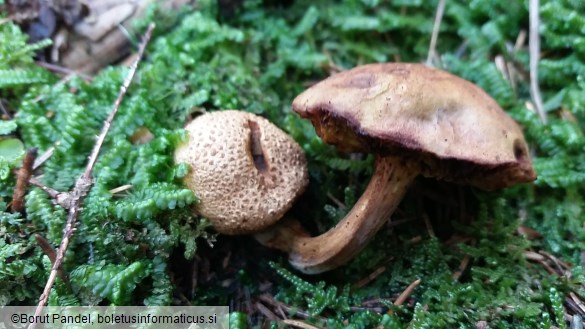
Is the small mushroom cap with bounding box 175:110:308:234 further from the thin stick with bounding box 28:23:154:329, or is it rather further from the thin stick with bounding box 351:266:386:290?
the thin stick with bounding box 351:266:386:290

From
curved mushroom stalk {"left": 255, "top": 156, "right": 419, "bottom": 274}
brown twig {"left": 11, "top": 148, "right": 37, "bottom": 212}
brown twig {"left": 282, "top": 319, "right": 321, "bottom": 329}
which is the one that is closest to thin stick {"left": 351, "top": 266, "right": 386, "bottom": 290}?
curved mushroom stalk {"left": 255, "top": 156, "right": 419, "bottom": 274}

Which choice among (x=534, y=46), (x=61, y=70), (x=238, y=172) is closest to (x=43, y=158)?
(x=61, y=70)

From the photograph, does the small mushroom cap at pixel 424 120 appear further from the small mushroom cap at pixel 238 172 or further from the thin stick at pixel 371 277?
the thin stick at pixel 371 277

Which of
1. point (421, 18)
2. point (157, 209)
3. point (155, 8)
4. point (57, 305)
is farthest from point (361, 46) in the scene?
point (57, 305)

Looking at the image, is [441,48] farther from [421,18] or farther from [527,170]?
[527,170]

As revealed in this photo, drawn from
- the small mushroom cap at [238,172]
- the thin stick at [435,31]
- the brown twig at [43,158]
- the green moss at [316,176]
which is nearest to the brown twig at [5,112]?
the green moss at [316,176]

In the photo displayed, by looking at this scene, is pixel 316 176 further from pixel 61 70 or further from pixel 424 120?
pixel 61 70

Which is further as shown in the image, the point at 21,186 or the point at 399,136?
the point at 21,186
